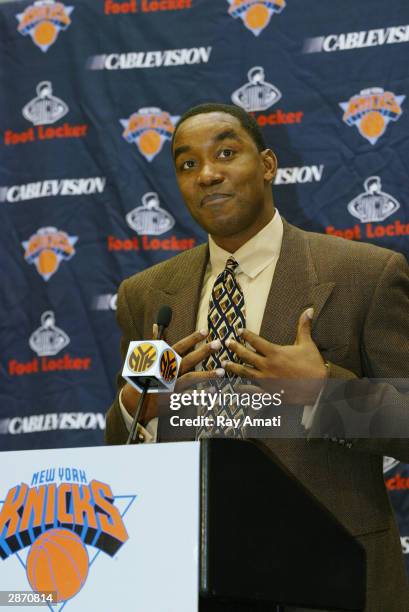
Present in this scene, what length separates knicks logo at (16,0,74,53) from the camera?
367 cm

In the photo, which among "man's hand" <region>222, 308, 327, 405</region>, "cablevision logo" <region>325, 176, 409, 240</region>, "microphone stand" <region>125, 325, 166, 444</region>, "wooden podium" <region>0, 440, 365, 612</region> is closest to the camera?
"wooden podium" <region>0, 440, 365, 612</region>

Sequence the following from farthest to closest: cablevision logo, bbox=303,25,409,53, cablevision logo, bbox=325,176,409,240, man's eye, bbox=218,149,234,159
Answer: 1. cablevision logo, bbox=303,25,409,53
2. cablevision logo, bbox=325,176,409,240
3. man's eye, bbox=218,149,234,159

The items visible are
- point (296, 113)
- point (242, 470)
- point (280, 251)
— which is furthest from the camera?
point (296, 113)

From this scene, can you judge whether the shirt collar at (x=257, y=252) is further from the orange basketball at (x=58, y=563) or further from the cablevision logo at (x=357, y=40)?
the cablevision logo at (x=357, y=40)

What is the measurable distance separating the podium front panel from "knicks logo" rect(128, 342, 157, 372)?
253 mm

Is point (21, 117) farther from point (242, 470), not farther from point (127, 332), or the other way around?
point (242, 470)

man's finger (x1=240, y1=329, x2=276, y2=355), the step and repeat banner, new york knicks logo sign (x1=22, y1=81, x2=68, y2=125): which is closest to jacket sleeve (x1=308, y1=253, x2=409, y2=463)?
man's finger (x1=240, y1=329, x2=276, y2=355)

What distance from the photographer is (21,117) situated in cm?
363

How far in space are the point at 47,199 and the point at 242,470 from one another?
8.00 ft

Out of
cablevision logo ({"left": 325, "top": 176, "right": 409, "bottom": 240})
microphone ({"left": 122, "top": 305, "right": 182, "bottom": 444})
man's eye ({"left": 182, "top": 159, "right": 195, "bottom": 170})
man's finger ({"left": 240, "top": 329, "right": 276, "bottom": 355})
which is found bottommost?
microphone ({"left": 122, "top": 305, "right": 182, "bottom": 444})

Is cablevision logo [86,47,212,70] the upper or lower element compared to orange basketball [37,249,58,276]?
upper

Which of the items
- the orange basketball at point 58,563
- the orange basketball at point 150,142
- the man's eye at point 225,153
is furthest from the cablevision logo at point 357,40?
the orange basketball at point 58,563

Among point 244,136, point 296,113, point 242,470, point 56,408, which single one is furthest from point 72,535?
point 296,113

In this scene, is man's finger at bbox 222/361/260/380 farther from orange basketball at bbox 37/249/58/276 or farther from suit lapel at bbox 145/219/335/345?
orange basketball at bbox 37/249/58/276
